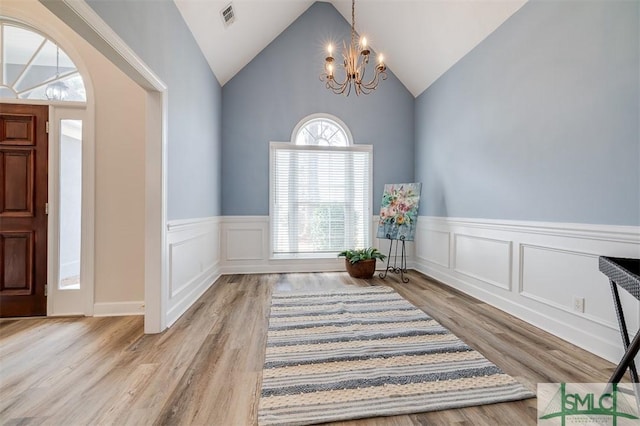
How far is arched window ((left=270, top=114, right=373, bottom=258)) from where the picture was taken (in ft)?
14.8

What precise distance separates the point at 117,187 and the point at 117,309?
1.17 meters

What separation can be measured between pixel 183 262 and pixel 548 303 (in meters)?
3.38

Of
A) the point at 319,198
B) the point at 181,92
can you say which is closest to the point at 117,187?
the point at 181,92

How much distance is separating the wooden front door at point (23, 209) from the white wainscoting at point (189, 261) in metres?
1.21

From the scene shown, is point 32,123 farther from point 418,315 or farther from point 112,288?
point 418,315

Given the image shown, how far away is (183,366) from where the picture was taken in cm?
180

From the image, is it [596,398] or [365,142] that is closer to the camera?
[596,398]

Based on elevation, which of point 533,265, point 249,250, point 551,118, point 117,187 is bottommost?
point 249,250

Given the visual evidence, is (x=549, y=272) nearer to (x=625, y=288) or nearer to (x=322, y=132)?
(x=625, y=288)

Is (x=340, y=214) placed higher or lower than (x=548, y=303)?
higher

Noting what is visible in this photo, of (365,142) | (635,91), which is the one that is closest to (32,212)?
(365,142)

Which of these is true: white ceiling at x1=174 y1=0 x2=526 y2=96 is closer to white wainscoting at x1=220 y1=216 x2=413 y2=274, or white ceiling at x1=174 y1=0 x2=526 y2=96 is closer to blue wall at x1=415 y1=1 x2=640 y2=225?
blue wall at x1=415 y1=1 x2=640 y2=225

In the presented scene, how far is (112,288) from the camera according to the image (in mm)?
2664

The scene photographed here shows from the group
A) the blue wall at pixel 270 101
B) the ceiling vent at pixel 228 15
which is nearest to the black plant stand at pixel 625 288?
the blue wall at pixel 270 101
